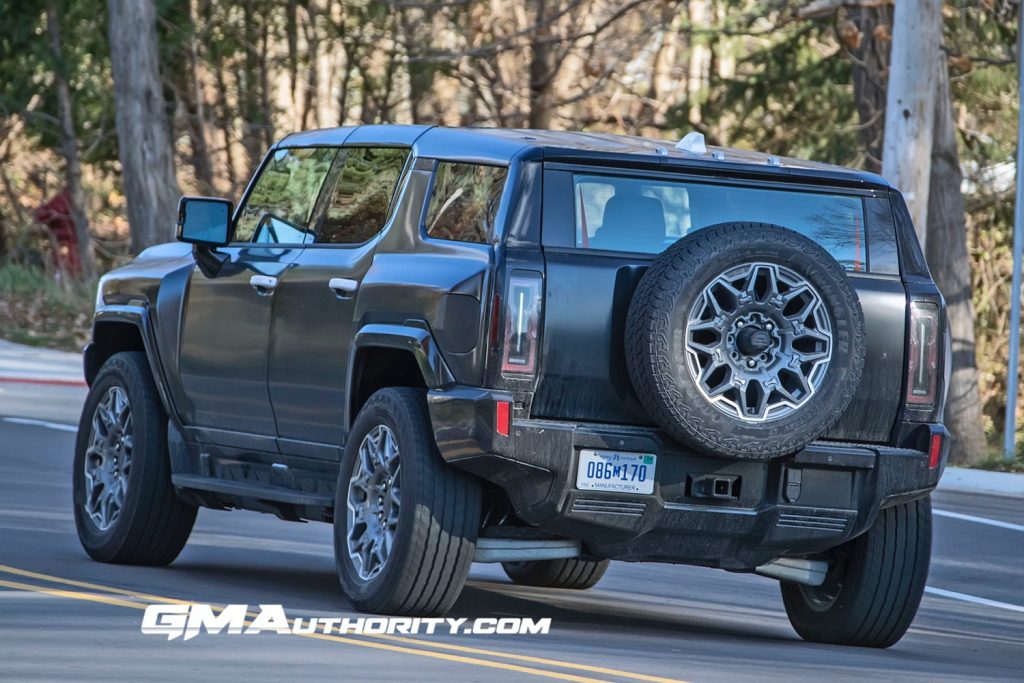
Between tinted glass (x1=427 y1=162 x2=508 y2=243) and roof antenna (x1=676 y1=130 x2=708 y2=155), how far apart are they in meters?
0.75

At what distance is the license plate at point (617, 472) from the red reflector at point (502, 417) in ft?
0.98

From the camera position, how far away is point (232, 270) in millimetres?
8719

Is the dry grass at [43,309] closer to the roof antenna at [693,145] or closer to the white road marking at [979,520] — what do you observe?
the white road marking at [979,520]

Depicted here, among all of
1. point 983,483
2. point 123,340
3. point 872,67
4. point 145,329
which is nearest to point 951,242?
point 872,67

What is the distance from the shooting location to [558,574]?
9.59m

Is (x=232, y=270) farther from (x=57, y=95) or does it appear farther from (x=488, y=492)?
(x=57, y=95)

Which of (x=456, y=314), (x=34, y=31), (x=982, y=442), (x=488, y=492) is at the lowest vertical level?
(x=982, y=442)

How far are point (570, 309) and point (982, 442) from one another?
536 inches

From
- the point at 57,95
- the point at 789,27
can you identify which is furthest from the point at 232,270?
the point at 57,95

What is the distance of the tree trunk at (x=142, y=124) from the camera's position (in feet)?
89.9

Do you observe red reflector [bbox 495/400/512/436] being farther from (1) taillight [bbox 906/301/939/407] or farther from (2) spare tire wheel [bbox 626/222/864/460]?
(1) taillight [bbox 906/301/939/407]

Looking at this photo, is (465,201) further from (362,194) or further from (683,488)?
(683,488)

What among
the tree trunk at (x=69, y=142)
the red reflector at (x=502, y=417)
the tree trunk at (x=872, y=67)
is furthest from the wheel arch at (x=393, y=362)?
the tree trunk at (x=69, y=142)

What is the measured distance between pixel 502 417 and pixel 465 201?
0.96m
